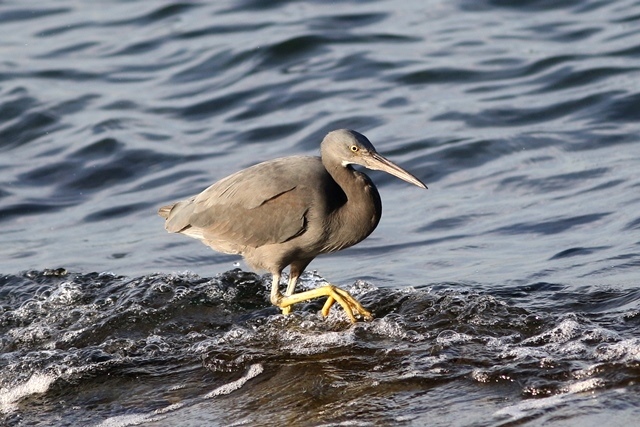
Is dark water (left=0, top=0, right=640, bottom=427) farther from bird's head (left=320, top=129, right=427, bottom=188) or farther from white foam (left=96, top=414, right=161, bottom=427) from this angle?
bird's head (left=320, top=129, right=427, bottom=188)

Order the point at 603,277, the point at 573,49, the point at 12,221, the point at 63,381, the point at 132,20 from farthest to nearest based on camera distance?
1. the point at 132,20
2. the point at 573,49
3. the point at 12,221
4. the point at 603,277
5. the point at 63,381

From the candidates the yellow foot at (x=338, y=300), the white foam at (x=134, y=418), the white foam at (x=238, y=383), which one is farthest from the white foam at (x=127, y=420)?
the yellow foot at (x=338, y=300)

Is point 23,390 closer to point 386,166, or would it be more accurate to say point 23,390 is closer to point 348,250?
point 386,166

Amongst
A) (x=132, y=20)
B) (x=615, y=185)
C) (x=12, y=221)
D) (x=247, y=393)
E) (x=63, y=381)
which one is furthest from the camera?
(x=132, y=20)

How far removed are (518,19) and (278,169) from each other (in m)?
8.32

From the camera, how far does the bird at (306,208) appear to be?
245 inches

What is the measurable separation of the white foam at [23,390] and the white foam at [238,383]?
0.95 m

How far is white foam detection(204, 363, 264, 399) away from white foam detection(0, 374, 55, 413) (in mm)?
950

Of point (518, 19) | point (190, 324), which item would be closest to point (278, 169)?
point (190, 324)

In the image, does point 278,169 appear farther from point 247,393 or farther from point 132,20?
point 132,20

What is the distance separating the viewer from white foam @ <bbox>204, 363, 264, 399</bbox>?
540 cm

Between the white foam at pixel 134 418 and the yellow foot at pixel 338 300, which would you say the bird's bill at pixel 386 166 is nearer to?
the yellow foot at pixel 338 300

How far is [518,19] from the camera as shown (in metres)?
13.9

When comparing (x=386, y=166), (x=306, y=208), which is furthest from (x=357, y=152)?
(x=306, y=208)
